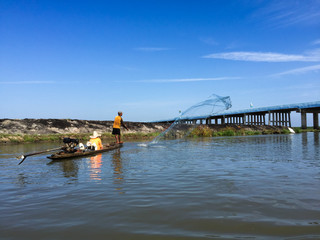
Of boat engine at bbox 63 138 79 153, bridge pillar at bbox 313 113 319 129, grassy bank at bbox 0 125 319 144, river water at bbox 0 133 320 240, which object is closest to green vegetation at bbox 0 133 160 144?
grassy bank at bbox 0 125 319 144

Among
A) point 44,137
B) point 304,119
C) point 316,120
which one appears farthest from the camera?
point 316,120

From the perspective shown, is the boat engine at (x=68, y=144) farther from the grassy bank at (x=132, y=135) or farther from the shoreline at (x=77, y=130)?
the grassy bank at (x=132, y=135)

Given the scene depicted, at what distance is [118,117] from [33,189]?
11.1m

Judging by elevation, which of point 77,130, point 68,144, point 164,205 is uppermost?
point 77,130

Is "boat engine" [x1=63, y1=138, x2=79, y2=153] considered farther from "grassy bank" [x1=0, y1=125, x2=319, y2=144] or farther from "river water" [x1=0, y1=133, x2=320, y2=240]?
"grassy bank" [x1=0, y1=125, x2=319, y2=144]

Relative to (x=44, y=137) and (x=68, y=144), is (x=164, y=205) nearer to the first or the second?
(x=68, y=144)

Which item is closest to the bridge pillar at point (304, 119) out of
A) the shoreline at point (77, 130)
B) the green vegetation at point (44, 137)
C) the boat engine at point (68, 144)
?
the shoreline at point (77, 130)

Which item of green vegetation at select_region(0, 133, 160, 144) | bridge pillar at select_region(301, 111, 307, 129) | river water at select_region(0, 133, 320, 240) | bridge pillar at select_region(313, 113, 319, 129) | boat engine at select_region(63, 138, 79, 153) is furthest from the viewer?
bridge pillar at select_region(313, 113, 319, 129)

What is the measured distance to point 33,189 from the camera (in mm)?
5344

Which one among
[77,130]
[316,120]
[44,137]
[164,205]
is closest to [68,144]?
[164,205]

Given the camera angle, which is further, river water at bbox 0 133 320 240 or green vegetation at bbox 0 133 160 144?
green vegetation at bbox 0 133 160 144

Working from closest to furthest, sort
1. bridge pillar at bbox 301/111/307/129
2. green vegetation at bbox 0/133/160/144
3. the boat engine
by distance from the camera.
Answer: the boat engine < green vegetation at bbox 0/133/160/144 < bridge pillar at bbox 301/111/307/129

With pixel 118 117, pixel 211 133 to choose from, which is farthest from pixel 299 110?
pixel 118 117

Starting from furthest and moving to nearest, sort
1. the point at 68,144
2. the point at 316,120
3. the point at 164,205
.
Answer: the point at 316,120 < the point at 68,144 < the point at 164,205
